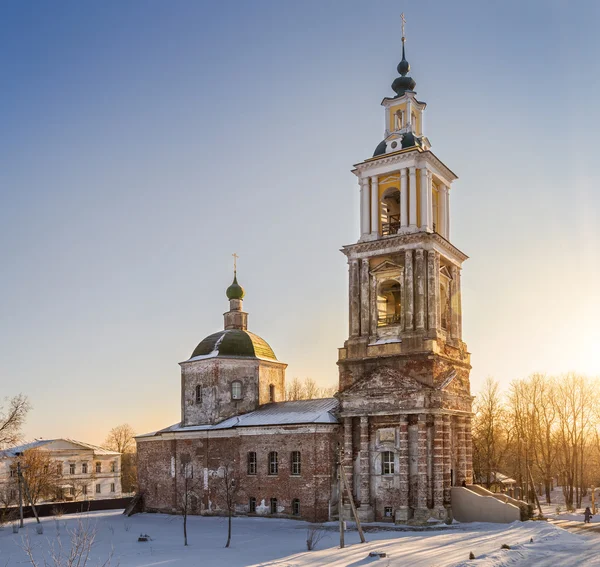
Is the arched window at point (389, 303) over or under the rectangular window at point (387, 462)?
over

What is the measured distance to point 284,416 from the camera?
3559cm

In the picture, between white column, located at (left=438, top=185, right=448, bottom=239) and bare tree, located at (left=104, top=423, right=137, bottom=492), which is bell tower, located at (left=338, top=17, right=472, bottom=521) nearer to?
white column, located at (left=438, top=185, right=448, bottom=239)

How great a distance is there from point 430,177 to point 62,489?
40.7m

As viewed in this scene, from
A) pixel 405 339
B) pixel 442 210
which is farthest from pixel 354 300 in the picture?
pixel 442 210

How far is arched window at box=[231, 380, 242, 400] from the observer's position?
4025cm

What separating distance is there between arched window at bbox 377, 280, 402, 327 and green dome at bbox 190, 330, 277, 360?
31.9ft

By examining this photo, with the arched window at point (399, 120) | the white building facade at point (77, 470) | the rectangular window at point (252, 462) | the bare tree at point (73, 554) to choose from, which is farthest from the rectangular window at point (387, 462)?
the white building facade at point (77, 470)

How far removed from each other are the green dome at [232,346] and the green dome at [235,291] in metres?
3.11

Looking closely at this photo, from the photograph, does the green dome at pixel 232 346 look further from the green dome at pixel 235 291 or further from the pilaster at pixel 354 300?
the pilaster at pixel 354 300

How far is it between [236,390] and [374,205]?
531 inches

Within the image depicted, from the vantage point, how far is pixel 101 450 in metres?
63.7

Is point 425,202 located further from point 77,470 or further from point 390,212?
point 77,470

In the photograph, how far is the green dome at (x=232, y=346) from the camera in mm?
40875

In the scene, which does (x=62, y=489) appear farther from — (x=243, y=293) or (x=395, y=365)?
(x=395, y=365)
